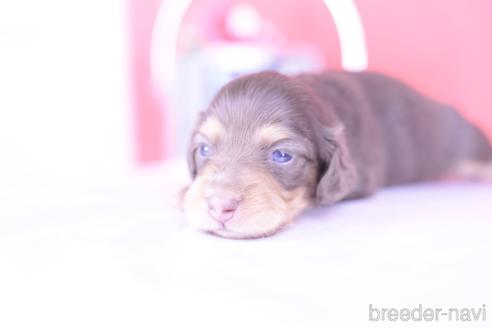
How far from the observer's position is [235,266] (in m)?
1.39

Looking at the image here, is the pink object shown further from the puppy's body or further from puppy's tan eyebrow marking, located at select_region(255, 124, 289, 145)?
puppy's tan eyebrow marking, located at select_region(255, 124, 289, 145)

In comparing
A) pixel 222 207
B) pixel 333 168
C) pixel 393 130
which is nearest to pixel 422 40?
pixel 393 130

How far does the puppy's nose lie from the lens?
5.14 feet

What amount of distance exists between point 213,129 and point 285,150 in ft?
0.86

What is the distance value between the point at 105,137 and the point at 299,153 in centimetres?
367

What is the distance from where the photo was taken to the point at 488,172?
2604 mm

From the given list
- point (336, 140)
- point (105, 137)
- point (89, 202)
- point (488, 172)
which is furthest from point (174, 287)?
point (105, 137)

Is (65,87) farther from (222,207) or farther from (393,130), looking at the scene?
(222,207)

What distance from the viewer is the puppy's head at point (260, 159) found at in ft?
5.28

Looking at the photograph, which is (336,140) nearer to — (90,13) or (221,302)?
(221,302)

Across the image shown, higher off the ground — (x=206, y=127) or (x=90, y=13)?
(x=90, y=13)

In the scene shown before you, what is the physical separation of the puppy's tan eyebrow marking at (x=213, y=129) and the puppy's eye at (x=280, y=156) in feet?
0.64

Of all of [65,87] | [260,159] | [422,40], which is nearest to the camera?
[260,159]

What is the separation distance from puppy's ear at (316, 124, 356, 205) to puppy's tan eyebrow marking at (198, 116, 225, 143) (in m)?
0.36
